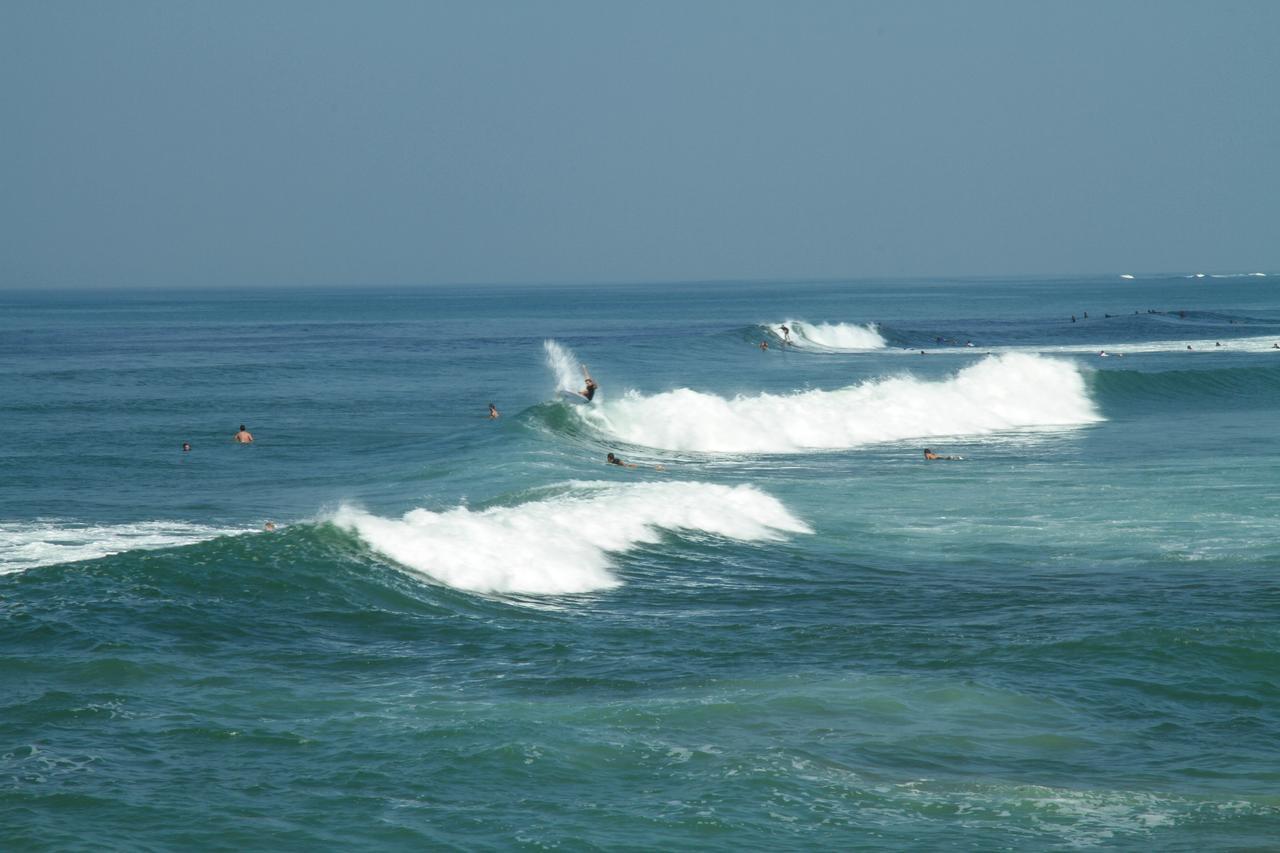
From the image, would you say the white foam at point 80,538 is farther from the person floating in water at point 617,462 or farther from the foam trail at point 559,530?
the person floating in water at point 617,462

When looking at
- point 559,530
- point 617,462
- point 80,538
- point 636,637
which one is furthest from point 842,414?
point 636,637

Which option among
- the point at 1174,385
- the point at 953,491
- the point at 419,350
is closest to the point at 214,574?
the point at 953,491

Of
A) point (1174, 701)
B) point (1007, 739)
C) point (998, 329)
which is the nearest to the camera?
point (1007, 739)

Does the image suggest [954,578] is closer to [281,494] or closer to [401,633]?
[401,633]

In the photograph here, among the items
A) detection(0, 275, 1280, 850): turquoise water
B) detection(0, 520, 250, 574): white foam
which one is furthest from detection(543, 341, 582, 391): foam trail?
detection(0, 520, 250, 574): white foam

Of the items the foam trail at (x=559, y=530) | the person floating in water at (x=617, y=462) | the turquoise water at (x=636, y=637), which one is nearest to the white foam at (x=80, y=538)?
the turquoise water at (x=636, y=637)

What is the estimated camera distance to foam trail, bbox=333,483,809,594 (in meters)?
20.0

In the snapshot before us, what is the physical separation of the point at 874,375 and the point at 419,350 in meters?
29.1

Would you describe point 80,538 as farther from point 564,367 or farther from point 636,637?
point 564,367

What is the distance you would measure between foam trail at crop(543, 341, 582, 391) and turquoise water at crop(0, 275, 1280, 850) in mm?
14933

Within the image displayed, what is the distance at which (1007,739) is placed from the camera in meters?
12.6

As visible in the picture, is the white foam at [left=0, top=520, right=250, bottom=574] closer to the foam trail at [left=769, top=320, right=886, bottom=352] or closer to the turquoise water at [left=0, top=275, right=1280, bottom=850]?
the turquoise water at [left=0, top=275, right=1280, bottom=850]

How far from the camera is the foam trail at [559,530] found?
20000mm

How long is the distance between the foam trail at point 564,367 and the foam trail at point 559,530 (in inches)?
1047
